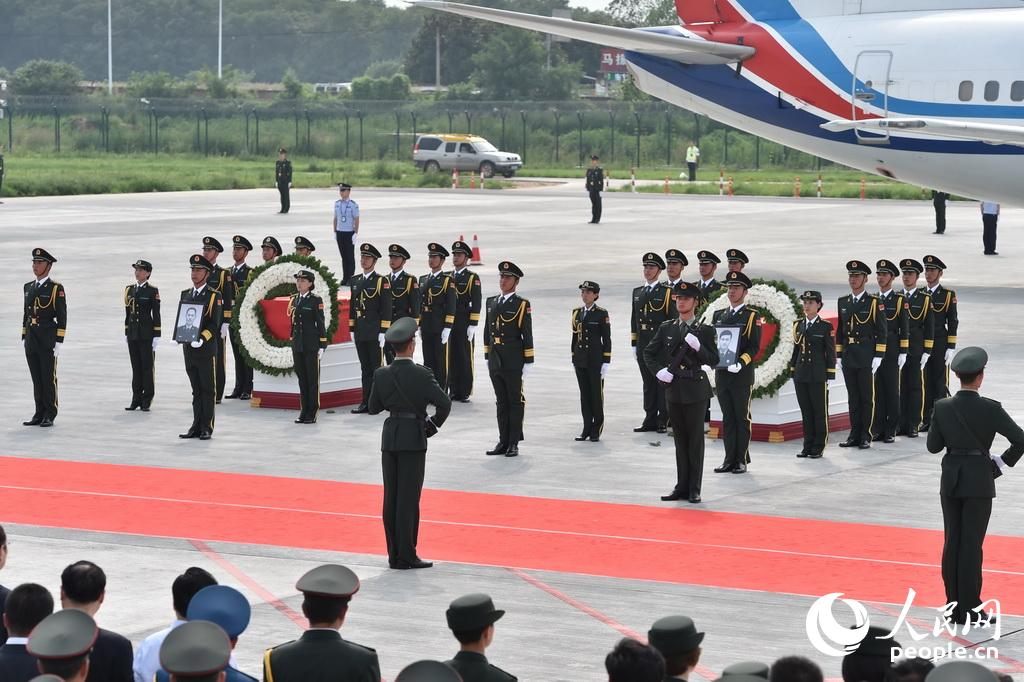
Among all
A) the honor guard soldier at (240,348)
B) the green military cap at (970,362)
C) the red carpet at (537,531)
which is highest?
the green military cap at (970,362)

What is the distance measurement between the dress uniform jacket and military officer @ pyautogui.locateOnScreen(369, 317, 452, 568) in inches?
206

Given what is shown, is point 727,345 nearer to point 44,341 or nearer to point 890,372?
point 890,372

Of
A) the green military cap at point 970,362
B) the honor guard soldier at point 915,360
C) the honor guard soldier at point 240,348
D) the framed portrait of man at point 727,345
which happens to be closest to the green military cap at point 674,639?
the green military cap at point 970,362

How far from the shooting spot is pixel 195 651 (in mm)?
5031

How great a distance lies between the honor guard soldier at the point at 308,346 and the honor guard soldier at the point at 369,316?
0.74 metres

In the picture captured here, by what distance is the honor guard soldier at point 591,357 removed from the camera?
16000 mm

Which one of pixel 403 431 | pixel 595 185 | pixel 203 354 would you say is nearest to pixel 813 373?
pixel 403 431

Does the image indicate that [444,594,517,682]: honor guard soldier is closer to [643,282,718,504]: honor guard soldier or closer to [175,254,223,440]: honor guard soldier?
[643,282,718,504]: honor guard soldier

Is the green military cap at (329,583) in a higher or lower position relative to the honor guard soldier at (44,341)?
higher

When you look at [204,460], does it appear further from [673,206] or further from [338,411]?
[673,206]

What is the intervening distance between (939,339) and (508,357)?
4623mm

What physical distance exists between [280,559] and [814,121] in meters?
18.2

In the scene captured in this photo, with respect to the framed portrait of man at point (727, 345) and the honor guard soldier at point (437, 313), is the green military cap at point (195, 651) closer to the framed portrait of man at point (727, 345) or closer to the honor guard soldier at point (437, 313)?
the framed portrait of man at point (727, 345)

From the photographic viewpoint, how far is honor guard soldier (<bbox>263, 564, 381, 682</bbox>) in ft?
19.4
